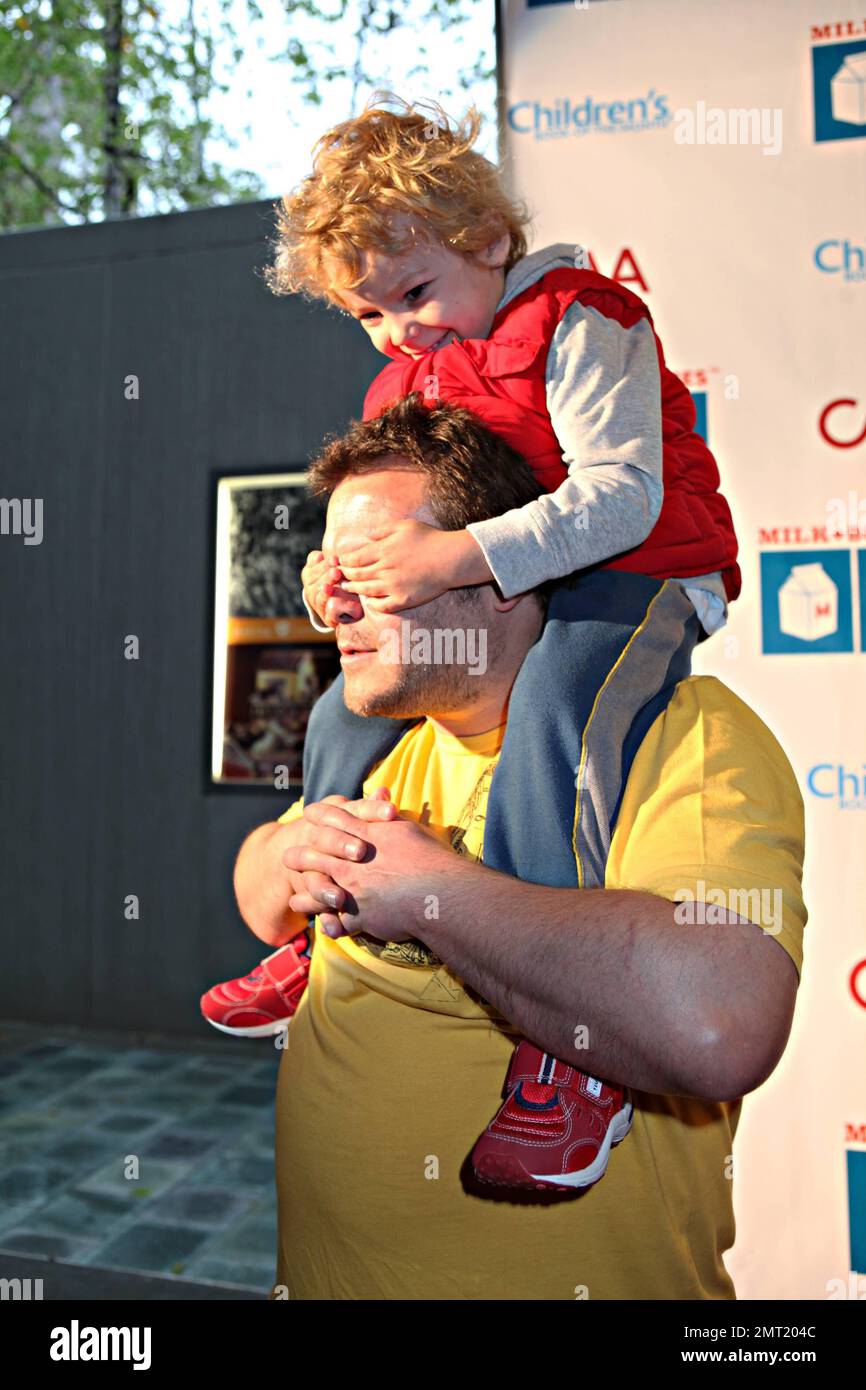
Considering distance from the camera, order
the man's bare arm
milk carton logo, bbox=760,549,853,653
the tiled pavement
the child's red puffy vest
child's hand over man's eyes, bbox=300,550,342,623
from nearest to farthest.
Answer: the man's bare arm < child's hand over man's eyes, bbox=300,550,342,623 < the child's red puffy vest < milk carton logo, bbox=760,549,853,653 < the tiled pavement

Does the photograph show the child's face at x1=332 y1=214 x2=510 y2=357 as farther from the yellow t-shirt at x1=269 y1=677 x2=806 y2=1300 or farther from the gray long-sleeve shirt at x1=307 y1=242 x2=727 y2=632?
the yellow t-shirt at x1=269 y1=677 x2=806 y2=1300

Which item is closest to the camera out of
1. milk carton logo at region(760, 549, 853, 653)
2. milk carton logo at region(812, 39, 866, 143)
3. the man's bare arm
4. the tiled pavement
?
the man's bare arm

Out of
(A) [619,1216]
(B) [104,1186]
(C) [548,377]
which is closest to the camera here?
(A) [619,1216]

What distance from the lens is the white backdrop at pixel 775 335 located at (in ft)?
8.83

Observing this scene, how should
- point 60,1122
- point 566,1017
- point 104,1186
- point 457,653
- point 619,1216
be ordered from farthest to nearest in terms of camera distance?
point 60,1122 → point 104,1186 → point 457,653 → point 619,1216 → point 566,1017

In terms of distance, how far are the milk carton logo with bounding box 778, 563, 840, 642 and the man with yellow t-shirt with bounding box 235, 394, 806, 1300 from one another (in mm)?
1263

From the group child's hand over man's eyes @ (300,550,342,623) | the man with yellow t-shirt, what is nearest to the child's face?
the man with yellow t-shirt

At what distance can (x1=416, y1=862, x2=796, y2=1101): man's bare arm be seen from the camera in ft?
3.96

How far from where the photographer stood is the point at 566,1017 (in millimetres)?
1289

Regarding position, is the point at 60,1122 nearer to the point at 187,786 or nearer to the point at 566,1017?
the point at 187,786

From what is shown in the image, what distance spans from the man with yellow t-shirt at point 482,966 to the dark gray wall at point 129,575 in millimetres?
4453
